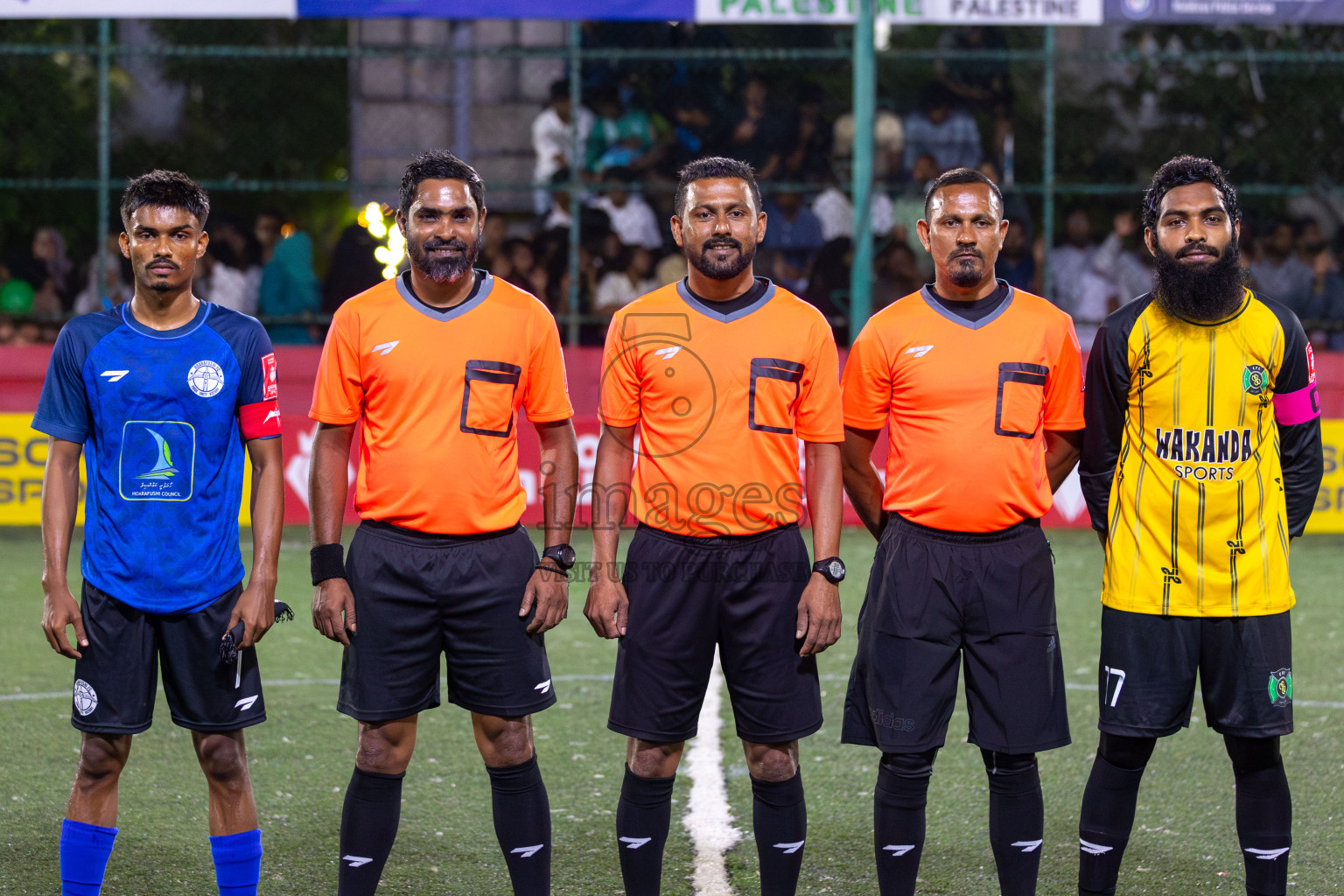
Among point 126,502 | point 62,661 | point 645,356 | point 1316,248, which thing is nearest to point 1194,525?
point 645,356

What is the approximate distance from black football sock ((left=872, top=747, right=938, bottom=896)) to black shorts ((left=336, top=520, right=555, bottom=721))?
93 cm

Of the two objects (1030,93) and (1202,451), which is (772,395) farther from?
(1030,93)

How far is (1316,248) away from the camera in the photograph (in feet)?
42.7

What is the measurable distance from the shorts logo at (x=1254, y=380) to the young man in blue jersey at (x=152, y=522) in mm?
2530

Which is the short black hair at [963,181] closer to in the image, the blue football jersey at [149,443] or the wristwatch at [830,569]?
the wristwatch at [830,569]

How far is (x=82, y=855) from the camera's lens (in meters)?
3.99

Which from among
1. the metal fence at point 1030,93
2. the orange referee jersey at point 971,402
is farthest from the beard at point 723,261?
the metal fence at point 1030,93

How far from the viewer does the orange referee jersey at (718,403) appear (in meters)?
3.97

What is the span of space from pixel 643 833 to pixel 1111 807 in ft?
4.04

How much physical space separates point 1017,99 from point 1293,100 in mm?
2498

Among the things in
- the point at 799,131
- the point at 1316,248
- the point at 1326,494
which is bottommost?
the point at 1326,494

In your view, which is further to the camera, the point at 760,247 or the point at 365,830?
the point at 760,247

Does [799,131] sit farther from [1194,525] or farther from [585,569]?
[1194,525]

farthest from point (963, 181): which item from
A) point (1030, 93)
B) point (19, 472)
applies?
point (1030, 93)
